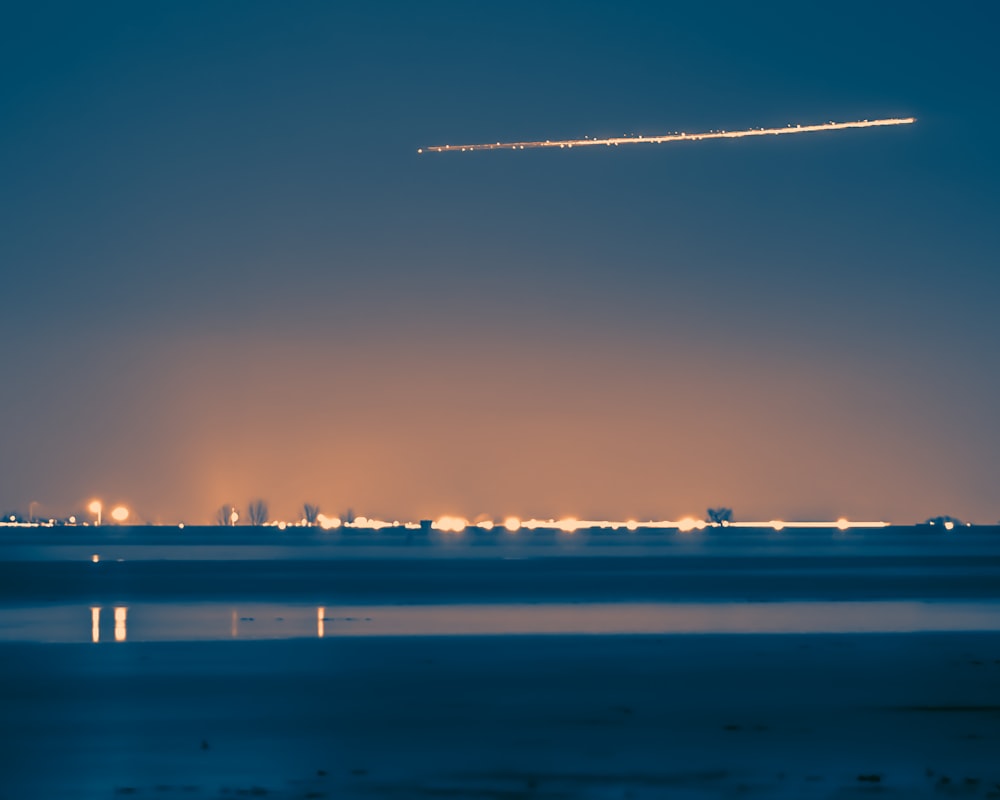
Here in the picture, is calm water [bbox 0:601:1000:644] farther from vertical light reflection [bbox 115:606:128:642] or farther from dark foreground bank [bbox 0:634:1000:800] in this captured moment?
dark foreground bank [bbox 0:634:1000:800]

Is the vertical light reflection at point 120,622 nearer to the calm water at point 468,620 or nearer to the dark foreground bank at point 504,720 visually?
the calm water at point 468,620

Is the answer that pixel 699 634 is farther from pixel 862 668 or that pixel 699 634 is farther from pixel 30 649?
pixel 30 649

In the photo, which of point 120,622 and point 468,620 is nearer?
point 468,620

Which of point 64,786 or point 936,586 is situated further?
point 936,586

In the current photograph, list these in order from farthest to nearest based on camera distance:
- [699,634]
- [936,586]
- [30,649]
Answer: [936,586], [699,634], [30,649]

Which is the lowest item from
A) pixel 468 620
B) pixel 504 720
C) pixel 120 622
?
pixel 504 720

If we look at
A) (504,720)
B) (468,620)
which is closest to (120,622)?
(468,620)

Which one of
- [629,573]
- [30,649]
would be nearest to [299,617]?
[30,649]

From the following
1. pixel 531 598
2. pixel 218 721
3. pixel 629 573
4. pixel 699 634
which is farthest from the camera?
pixel 629 573

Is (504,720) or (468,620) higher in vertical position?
(468,620)

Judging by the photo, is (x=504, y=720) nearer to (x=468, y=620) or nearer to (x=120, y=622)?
(x=468, y=620)
